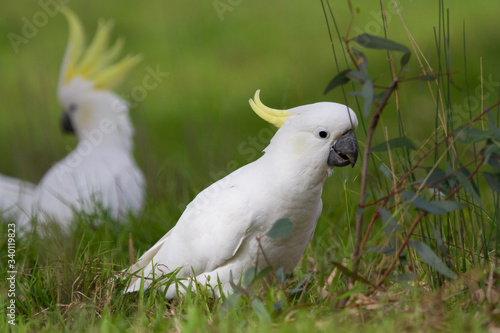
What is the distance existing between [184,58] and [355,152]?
18.7 feet

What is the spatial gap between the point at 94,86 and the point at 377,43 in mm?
3430

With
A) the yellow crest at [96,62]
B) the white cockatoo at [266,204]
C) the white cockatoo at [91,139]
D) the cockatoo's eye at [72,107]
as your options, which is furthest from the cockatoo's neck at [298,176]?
the cockatoo's eye at [72,107]

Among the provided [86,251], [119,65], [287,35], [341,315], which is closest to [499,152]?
[341,315]

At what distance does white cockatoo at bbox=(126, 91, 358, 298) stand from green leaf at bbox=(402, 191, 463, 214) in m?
0.37

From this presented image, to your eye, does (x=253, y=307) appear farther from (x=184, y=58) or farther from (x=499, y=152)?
(x=184, y=58)

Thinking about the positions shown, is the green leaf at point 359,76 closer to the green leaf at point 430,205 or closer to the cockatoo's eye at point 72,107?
the green leaf at point 430,205

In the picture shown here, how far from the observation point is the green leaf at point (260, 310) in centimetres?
198

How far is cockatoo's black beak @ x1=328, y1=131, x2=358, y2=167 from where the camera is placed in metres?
2.29

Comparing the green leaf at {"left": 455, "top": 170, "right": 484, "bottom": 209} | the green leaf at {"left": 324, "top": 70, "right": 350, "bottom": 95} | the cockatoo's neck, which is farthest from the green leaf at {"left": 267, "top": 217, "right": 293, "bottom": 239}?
the green leaf at {"left": 455, "top": 170, "right": 484, "bottom": 209}

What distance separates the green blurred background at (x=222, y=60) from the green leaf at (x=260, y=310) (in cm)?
318

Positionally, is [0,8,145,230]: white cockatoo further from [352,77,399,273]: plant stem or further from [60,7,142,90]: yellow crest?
[352,77,399,273]: plant stem

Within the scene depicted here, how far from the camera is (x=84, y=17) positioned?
7.84 meters

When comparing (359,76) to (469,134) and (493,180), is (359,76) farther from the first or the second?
Result: (493,180)

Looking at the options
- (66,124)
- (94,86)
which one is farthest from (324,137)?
(66,124)
